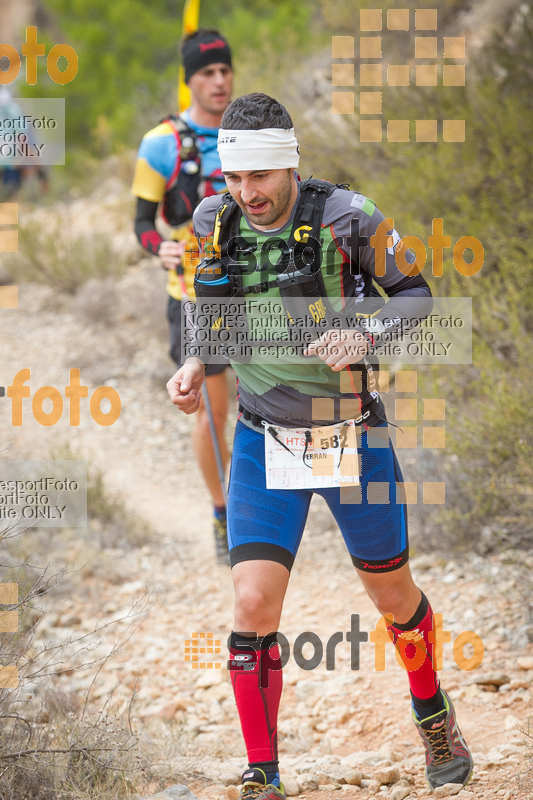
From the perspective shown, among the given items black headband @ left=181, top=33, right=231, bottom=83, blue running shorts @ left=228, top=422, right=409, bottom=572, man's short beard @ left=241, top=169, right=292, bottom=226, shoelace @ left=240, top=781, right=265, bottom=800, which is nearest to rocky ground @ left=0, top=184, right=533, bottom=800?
shoelace @ left=240, top=781, right=265, bottom=800

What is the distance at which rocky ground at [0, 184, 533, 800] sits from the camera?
303 centimetres

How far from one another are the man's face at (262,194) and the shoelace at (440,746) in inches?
75.1

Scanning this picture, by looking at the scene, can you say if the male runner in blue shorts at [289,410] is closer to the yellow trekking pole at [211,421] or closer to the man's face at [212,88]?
the yellow trekking pole at [211,421]

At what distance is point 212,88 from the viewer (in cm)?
454

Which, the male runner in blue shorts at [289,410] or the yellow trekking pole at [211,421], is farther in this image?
the yellow trekking pole at [211,421]

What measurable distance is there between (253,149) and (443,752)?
7.27ft

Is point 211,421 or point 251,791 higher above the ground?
point 211,421

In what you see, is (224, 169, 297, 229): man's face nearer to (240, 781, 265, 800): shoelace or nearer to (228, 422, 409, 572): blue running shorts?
(228, 422, 409, 572): blue running shorts

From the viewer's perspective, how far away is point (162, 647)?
169 inches

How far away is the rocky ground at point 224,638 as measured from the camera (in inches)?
119

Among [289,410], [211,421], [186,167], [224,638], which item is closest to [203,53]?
[186,167]

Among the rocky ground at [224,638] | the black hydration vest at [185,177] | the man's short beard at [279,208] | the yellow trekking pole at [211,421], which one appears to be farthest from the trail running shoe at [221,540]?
the man's short beard at [279,208]

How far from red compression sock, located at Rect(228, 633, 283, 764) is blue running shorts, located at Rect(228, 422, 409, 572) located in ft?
0.90

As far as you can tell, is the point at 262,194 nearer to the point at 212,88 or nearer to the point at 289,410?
the point at 289,410
